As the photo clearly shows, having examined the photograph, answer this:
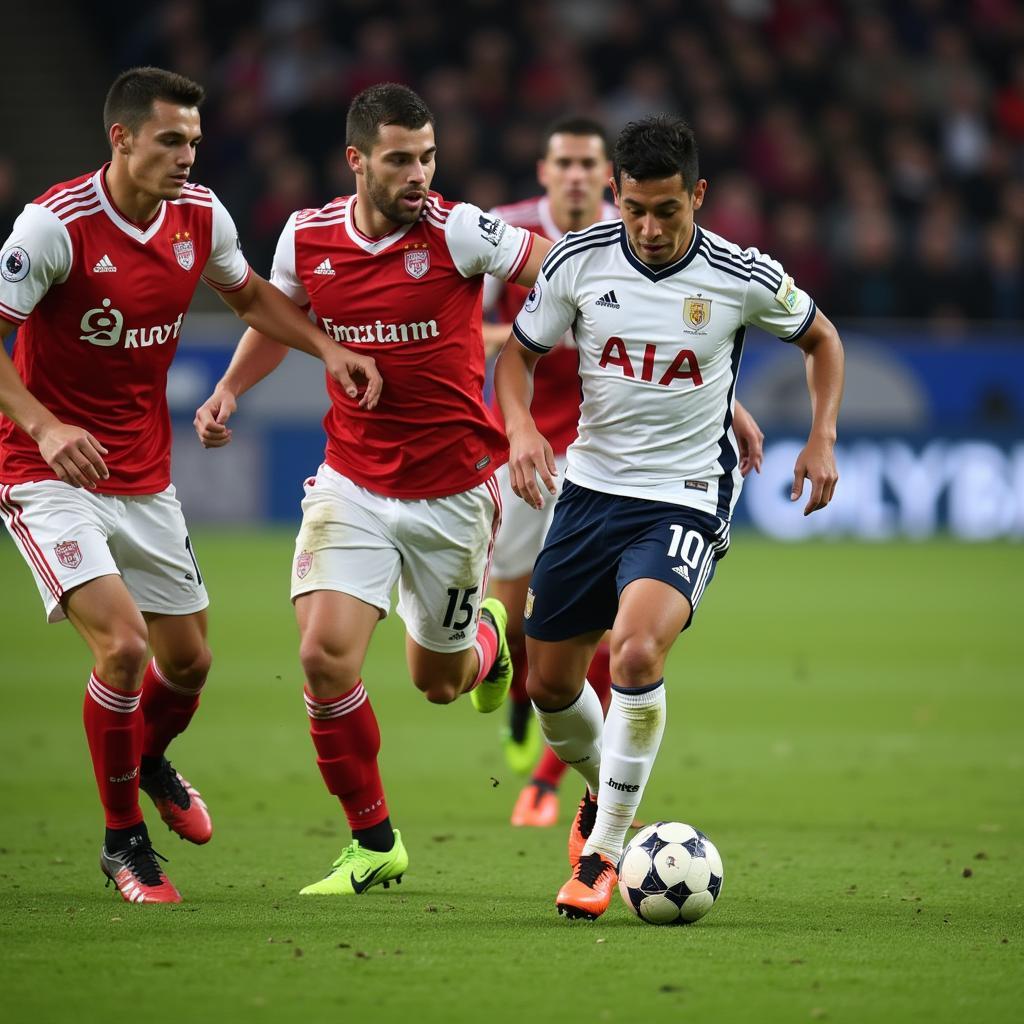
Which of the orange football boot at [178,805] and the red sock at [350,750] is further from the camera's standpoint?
the orange football boot at [178,805]

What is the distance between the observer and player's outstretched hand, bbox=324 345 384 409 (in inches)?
223

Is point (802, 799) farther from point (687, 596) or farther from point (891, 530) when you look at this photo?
point (891, 530)

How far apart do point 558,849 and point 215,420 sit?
83.4 inches

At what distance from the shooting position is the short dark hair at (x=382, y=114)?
5590 mm

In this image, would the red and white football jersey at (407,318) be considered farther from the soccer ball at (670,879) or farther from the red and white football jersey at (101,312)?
the soccer ball at (670,879)

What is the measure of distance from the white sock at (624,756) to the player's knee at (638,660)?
0.04 m

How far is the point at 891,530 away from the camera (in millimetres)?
17688

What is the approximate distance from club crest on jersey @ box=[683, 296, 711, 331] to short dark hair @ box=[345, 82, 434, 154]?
102 centimetres

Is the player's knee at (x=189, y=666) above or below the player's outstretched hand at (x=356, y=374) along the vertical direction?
below

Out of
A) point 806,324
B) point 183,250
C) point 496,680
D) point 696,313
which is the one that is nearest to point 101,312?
point 183,250

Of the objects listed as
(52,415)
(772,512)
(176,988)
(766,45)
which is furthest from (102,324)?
(766,45)

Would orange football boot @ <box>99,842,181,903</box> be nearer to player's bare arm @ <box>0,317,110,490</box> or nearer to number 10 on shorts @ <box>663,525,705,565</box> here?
player's bare arm @ <box>0,317,110,490</box>

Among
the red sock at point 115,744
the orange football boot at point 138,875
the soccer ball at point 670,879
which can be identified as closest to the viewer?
the soccer ball at point 670,879

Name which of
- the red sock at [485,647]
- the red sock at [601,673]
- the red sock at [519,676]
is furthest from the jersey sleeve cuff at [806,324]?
the red sock at [519,676]
